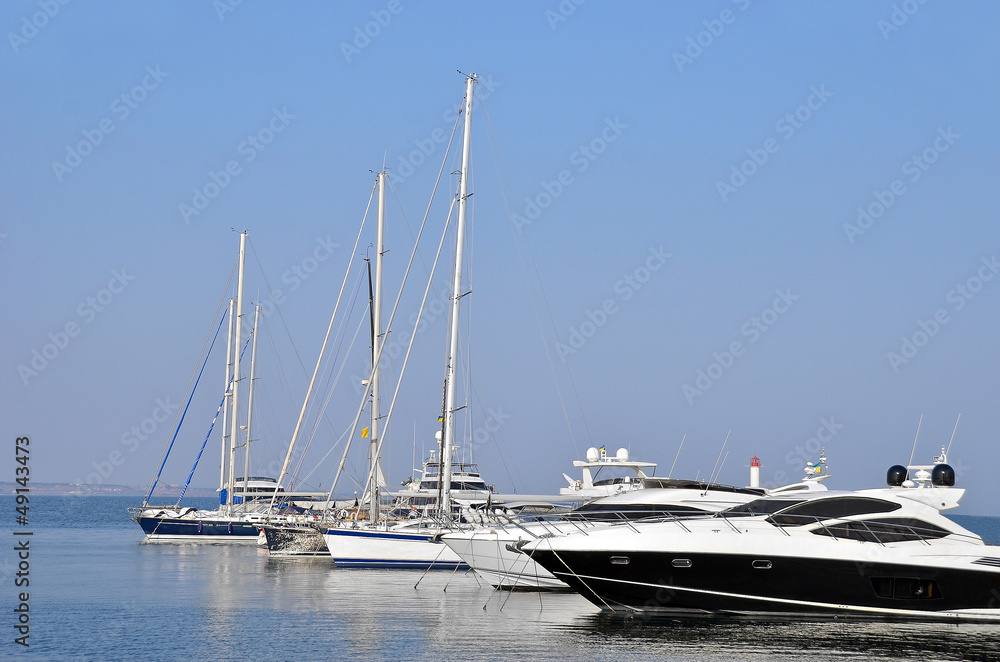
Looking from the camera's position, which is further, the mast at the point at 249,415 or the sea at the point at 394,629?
the mast at the point at 249,415

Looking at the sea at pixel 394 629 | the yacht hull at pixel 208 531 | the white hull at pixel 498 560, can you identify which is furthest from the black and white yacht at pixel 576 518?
the yacht hull at pixel 208 531

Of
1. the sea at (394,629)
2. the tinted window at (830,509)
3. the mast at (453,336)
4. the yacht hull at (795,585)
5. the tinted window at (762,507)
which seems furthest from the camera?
the mast at (453,336)

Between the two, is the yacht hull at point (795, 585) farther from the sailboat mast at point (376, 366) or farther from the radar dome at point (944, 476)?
the sailboat mast at point (376, 366)

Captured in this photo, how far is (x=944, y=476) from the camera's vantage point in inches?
918

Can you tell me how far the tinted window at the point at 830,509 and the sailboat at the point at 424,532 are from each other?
12151mm

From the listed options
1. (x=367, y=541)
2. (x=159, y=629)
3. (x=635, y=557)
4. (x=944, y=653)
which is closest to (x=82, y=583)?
(x=367, y=541)

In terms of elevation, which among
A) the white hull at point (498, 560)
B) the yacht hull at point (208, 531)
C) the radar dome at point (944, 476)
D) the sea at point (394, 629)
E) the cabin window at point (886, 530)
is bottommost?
the yacht hull at point (208, 531)

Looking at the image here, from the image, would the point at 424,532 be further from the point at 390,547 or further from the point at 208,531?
the point at 208,531

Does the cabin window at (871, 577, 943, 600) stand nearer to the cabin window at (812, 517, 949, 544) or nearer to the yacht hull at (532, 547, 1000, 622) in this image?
the yacht hull at (532, 547, 1000, 622)

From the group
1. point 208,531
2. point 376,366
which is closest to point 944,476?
point 376,366

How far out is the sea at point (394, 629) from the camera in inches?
733

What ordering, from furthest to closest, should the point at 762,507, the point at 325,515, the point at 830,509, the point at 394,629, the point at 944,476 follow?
the point at 325,515 → the point at 944,476 → the point at 762,507 → the point at 830,509 → the point at 394,629

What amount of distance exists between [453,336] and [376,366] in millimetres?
7506

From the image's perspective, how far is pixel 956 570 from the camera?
2064 centimetres
